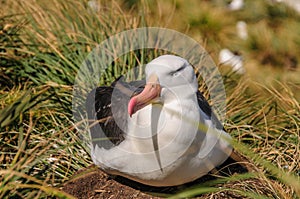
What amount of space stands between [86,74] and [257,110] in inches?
44.0

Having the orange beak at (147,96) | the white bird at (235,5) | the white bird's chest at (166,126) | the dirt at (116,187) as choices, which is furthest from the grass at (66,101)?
the white bird at (235,5)

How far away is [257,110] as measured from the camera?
3916 mm

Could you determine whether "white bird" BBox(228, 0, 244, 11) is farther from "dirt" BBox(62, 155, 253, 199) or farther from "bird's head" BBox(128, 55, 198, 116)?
"bird's head" BBox(128, 55, 198, 116)

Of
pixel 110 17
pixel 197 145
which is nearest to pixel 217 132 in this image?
pixel 197 145

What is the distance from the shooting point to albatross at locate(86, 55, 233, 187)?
8.44 ft

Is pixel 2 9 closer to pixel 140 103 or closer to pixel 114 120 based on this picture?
pixel 114 120

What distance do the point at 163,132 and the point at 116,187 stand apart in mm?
703

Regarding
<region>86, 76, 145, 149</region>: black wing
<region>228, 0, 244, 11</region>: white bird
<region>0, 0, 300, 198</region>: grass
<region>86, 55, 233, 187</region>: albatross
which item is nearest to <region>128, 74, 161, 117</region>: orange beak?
<region>86, 55, 233, 187</region>: albatross

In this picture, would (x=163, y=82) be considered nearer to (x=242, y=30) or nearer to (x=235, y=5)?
(x=242, y=30)

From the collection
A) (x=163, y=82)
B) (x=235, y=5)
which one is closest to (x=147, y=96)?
(x=163, y=82)

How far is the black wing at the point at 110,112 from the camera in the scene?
2811 millimetres

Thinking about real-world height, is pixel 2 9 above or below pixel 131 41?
above

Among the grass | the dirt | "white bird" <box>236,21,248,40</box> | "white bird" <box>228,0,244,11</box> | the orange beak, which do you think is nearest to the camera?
the orange beak

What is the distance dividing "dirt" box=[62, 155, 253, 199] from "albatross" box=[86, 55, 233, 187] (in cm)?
20
